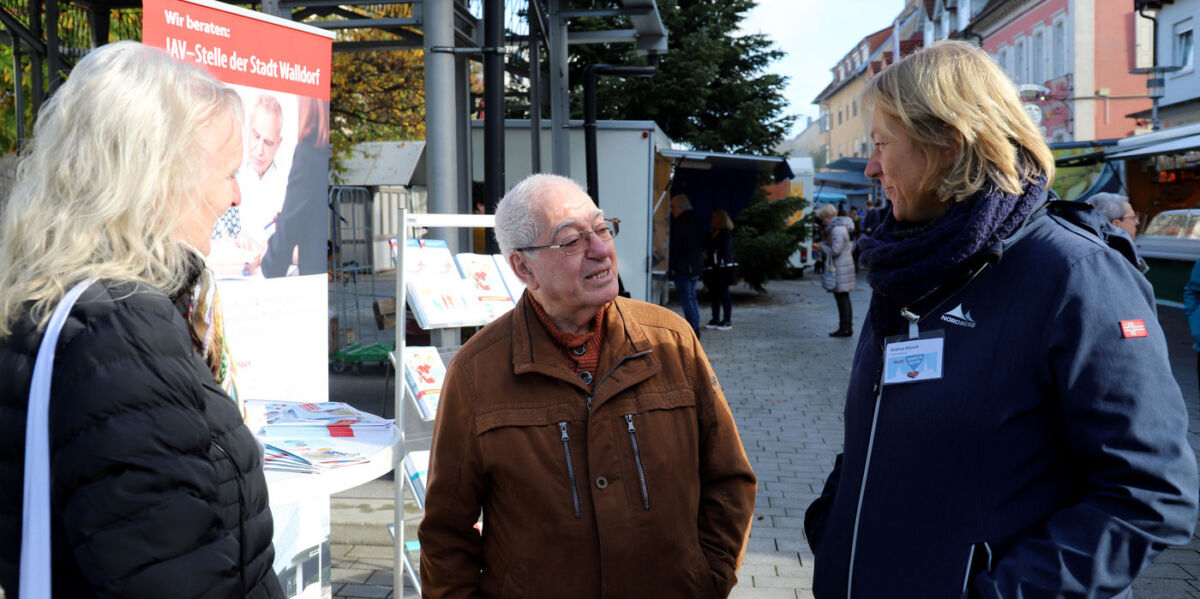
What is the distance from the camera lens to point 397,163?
20156 millimetres

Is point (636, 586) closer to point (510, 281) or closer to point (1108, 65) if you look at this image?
point (510, 281)

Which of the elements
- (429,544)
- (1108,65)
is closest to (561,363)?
(429,544)

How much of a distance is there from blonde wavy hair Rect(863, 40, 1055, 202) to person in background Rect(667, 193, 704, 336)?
33.8ft

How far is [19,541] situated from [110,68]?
77 centimetres

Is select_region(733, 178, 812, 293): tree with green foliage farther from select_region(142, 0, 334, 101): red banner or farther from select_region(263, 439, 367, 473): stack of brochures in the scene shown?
select_region(263, 439, 367, 473): stack of brochures

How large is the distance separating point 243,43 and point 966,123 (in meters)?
3.15

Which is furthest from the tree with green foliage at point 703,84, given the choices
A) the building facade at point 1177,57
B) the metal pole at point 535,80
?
the building facade at point 1177,57

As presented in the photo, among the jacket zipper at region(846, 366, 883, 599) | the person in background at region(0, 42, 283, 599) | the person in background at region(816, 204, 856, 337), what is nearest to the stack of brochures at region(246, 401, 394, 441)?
the person in background at region(0, 42, 283, 599)

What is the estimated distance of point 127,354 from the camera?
1428mm

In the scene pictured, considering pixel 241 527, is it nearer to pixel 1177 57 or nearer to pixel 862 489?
pixel 862 489

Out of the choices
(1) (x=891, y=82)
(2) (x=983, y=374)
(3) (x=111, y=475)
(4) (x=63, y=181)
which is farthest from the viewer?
(1) (x=891, y=82)

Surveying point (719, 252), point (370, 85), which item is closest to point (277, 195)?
point (719, 252)

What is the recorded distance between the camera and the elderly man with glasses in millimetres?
2229

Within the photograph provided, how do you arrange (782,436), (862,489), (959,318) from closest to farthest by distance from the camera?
(959,318)
(862,489)
(782,436)
